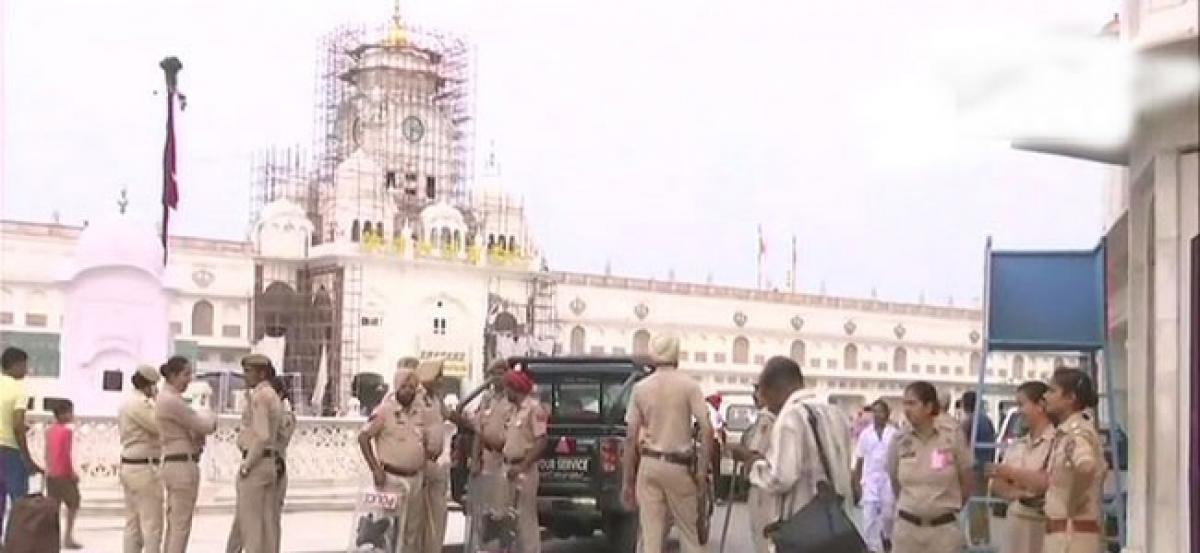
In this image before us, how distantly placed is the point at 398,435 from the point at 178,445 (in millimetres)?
1216

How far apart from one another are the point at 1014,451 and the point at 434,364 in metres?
3.92

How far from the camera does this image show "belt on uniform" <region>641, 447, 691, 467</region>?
706 centimetres

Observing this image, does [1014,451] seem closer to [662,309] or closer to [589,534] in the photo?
[589,534]

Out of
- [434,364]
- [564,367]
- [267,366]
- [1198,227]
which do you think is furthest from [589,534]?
[1198,227]

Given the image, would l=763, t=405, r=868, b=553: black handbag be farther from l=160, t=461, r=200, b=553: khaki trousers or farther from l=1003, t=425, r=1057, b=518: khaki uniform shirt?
l=160, t=461, r=200, b=553: khaki trousers

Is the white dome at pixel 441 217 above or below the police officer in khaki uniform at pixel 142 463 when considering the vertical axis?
above

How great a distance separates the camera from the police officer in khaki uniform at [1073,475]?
523 centimetres

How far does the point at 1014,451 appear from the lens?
5.84 metres

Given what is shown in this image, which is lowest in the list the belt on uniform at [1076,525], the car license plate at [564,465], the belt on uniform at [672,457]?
the car license plate at [564,465]

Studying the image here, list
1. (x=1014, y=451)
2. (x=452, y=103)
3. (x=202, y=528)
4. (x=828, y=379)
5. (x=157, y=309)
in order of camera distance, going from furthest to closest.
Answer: (x=828, y=379) → (x=452, y=103) → (x=157, y=309) → (x=202, y=528) → (x=1014, y=451)

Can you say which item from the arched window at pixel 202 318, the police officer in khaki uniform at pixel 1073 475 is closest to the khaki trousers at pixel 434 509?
the police officer in khaki uniform at pixel 1073 475

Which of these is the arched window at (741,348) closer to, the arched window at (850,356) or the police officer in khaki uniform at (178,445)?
the arched window at (850,356)

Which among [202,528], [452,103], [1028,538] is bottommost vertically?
[202,528]

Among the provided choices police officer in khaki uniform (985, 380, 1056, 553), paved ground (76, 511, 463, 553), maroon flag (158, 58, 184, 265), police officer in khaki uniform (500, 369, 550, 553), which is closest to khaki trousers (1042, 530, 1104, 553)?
police officer in khaki uniform (985, 380, 1056, 553)
